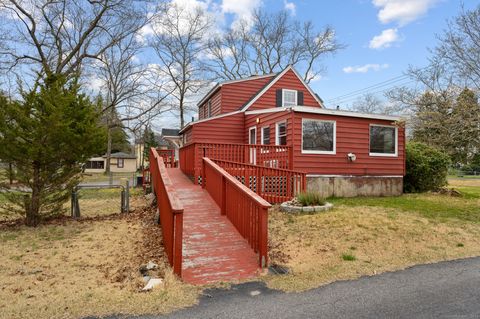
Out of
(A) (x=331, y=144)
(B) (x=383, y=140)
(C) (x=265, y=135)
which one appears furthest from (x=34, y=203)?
(B) (x=383, y=140)

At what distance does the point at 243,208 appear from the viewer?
215 inches

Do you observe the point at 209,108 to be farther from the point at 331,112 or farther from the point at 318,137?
the point at 331,112

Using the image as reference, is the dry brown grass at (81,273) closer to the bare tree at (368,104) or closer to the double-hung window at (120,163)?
the double-hung window at (120,163)

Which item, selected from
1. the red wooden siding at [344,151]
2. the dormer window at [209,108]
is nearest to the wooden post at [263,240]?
the red wooden siding at [344,151]

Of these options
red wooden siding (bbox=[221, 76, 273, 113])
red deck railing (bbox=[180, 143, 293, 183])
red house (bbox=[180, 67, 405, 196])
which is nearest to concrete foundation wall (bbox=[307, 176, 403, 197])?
red house (bbox=[180, 67, 405, 196])

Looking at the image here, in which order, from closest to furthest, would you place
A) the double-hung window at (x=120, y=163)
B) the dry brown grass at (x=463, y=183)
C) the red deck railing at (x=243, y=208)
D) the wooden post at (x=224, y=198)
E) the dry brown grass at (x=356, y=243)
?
the dry brown grass at (x=356, y=243), the red deck railing at (x=243, y=208), the wooden post at (x=224, y=198), the dry brown grass at (x=463, y=183), the double-hung window at (x=120, y=163)

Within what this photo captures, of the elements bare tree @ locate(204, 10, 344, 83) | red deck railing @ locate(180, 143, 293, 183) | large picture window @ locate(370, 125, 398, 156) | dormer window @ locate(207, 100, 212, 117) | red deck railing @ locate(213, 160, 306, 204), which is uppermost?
bare tree @ locate(204, 10, 344, 83)

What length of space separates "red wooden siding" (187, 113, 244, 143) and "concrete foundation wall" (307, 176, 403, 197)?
5.00 metres

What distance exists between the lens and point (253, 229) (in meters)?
5.05

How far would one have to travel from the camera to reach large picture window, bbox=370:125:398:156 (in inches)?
461

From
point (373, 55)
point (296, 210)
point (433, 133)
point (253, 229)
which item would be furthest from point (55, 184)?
point (373, 55)

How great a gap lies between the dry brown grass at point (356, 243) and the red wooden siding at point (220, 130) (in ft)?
23.4

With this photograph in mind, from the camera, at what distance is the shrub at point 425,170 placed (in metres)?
12.8

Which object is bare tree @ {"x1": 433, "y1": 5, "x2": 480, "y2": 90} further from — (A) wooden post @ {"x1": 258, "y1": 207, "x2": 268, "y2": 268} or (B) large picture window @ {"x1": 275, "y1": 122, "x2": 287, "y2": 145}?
(A) wooden post @ {"x1": 258, "y1": 207, "x2": 268, "y2": 268}
